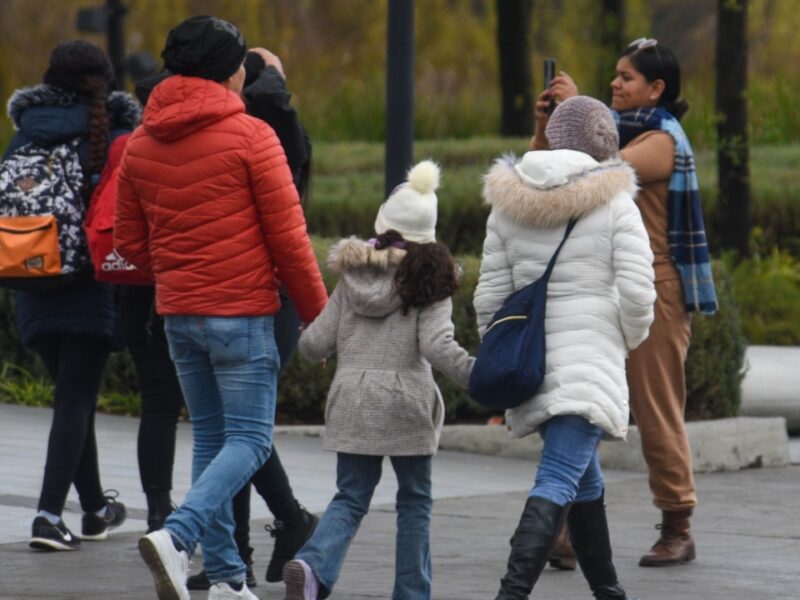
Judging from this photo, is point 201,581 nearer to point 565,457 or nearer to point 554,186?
point 565,457

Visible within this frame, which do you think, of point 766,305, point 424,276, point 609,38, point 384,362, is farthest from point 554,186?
point 609,38

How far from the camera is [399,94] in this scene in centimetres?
930

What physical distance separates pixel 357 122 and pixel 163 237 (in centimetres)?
1534

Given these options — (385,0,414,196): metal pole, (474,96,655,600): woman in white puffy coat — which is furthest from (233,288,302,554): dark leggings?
(385,0,414,196): metal pole

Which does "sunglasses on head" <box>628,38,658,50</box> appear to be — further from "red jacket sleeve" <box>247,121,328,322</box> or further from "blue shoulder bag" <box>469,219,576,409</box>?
"red jacket sleeve" <box>247,121,328,322</box>

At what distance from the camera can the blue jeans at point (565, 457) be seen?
5695 mm

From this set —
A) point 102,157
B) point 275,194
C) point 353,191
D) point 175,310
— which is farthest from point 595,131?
point 353,191

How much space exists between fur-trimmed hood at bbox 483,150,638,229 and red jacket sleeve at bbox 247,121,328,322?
619 mm

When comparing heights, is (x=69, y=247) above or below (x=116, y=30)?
below

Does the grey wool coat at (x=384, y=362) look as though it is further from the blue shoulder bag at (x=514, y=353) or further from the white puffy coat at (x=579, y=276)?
the white puffy coat at (x=579, y=276)

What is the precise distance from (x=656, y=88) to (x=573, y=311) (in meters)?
1.55

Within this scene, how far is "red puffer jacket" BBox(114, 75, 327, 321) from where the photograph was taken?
5.73 m

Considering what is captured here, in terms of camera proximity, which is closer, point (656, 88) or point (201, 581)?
point (201, 581)

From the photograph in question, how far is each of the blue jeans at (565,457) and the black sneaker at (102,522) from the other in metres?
2.18
